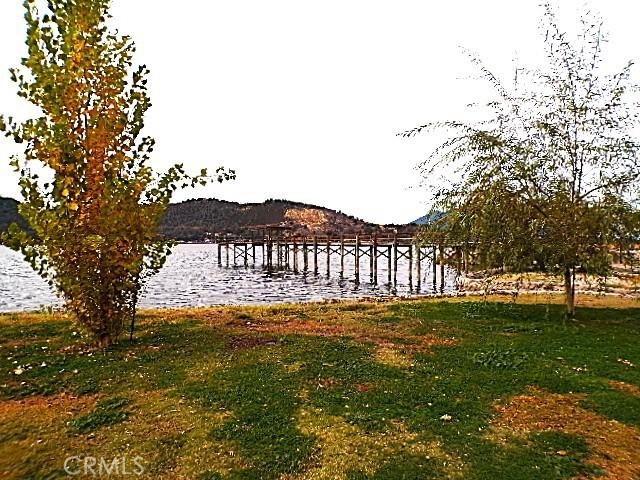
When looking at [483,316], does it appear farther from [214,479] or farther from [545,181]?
[214,479]

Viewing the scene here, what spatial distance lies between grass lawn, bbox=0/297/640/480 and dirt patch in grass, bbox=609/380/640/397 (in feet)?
0.10

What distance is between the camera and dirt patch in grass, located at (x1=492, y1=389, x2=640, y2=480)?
16.7 ft

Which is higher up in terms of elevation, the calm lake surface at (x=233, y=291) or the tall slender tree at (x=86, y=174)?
the tall slender tree at (x=86, y=174)

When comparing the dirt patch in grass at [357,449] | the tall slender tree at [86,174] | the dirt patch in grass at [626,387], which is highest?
the tall slender tree at [86,174]

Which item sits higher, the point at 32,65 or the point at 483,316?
the point at 32,65

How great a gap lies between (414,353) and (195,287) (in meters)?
33.4

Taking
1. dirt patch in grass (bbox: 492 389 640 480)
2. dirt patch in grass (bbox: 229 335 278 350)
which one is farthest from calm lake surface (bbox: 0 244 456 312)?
dirt patch in grass (bbox: 492 389 640 480)

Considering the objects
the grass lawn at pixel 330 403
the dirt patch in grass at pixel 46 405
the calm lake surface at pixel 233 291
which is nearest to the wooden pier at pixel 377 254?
the calm lake surface at pixel 233 291

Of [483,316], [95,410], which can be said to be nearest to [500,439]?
[95,410]

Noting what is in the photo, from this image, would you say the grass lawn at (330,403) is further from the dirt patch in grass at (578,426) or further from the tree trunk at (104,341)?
the tree trunk at (104,341)

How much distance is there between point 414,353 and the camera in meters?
9.05
